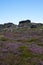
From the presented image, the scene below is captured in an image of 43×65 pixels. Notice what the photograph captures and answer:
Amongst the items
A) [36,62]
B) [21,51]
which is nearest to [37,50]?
[21,51]

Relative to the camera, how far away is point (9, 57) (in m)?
20.3

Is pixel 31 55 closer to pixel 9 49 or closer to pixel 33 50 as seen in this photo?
pixel 33 50

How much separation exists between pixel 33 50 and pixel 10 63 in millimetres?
6713

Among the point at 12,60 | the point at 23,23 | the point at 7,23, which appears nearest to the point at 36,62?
the point at 12,60

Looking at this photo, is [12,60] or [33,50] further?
[33,50]

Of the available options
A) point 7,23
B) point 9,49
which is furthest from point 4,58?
point 7,23

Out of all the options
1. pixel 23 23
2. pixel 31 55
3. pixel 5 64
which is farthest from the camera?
pixel 23 23

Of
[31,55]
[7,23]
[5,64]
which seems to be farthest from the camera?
[7,23]

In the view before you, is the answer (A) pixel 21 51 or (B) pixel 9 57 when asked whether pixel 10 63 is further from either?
(A) pixel 21 51

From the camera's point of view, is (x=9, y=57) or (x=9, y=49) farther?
(x=9, y=49)

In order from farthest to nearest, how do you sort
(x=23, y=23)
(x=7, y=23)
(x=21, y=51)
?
(x=7, y=23) < (x=23, y=23) < (x=21, y=51)

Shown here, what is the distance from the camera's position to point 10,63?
18.4 metres

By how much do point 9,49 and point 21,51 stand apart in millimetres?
1806

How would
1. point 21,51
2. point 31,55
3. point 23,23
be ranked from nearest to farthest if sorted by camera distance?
point 31,55 < point 21,51 < point 23,23
